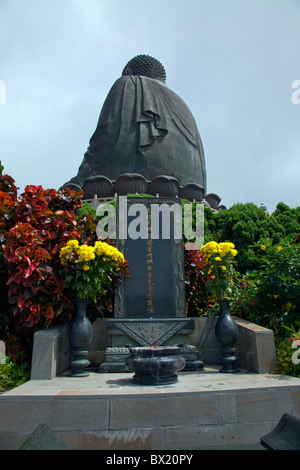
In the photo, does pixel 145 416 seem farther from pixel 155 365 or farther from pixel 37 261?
pixel 37 261

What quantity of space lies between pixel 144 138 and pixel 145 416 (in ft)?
53.1

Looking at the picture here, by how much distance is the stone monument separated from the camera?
416 cm

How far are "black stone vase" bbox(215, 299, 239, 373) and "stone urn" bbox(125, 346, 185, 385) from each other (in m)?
0.92

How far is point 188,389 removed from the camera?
2.68 metres

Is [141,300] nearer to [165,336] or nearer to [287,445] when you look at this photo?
[165,336]

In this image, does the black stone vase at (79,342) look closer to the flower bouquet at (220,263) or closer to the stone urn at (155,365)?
the stone urn at (155,365)

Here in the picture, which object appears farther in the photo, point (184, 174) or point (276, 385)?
point (184, 174)

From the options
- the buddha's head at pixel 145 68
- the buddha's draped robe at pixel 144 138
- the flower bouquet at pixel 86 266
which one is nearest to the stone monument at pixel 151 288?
the flower bouquet at pixel 86 266

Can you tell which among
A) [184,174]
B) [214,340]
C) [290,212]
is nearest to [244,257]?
[290,212]

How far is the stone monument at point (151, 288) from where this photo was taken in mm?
4156

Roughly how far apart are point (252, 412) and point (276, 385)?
0.32 m

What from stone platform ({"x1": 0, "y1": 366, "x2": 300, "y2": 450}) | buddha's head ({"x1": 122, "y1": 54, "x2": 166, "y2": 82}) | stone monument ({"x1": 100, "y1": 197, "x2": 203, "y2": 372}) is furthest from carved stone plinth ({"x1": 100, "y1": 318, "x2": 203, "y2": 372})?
buddha's head ({"x1": 122, "y1": 54, "x2": 166, "y2": 82})

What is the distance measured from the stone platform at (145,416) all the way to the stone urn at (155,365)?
262 mm
